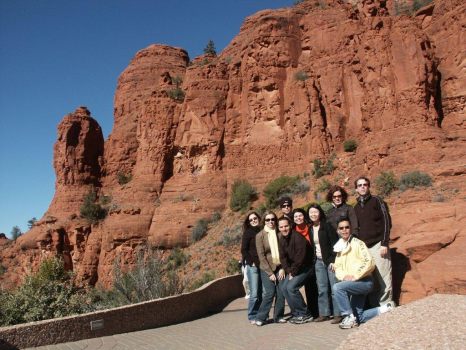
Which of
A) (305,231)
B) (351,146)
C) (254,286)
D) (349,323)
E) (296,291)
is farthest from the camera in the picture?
(351,146)

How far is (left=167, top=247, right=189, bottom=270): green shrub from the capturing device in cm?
3120

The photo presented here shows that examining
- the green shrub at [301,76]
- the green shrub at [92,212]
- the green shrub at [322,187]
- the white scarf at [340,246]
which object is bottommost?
the white scarf at [340,246]

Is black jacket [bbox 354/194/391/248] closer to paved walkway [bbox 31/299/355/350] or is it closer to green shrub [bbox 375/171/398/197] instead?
paved walkway [bbox 31/299/355/350]

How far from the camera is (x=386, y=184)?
75.7 ft

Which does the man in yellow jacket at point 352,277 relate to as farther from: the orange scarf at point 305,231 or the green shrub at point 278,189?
the green shrub at point 278,189

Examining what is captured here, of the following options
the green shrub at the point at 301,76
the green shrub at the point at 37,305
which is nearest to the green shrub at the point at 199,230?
the green shrub at the point at 301,76

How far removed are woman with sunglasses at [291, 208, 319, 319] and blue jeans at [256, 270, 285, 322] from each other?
50 cm

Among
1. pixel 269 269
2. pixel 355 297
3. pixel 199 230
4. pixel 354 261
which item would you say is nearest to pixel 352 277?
pixel 354 261

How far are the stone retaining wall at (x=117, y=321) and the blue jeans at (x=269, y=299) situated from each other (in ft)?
7.10

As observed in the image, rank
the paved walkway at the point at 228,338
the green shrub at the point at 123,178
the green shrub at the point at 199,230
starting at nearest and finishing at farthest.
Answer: the paved walkway at the point at 228,338
the green shrub at the point at 199,230
the green shrub at the point at 123,178

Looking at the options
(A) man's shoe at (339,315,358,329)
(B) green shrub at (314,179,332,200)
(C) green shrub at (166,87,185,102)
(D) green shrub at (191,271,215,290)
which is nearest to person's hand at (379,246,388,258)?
(A) man's shoe at (339,315,358,329)

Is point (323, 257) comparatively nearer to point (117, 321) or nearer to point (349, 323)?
point (349, 323)

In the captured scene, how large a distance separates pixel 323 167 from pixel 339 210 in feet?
78.4

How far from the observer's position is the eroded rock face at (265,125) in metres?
26.2
